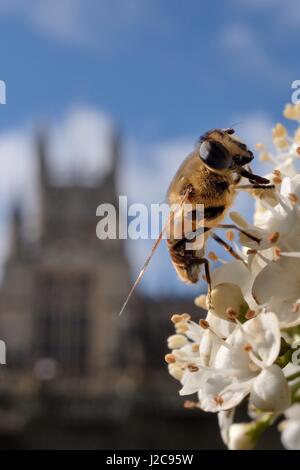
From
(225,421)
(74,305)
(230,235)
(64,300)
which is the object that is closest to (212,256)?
(230,235)

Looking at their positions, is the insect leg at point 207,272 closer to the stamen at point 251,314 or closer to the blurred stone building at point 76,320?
the stamen at point 251,314

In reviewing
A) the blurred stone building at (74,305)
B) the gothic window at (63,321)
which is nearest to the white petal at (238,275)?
the blurred stone building at (74,305)

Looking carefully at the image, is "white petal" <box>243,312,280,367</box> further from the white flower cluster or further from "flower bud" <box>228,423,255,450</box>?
"flower bud" <box>228,423,255,450</box>

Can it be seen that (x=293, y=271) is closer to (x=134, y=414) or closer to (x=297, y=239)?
(x=297, y=239)

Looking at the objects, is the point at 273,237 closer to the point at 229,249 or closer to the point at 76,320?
the point at 229,249


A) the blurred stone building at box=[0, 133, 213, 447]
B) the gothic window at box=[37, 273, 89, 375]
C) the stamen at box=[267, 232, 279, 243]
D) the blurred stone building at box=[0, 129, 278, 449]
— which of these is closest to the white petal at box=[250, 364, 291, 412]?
the stamen at box=[267, 232, 279, 243]

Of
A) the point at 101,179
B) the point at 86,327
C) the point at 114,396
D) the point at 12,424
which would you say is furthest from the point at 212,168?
the point at 101,179
